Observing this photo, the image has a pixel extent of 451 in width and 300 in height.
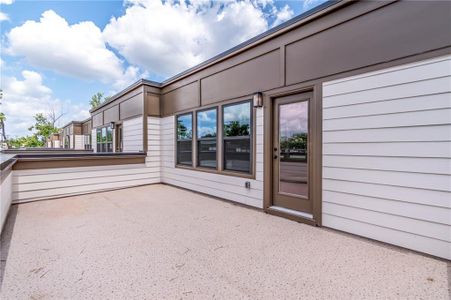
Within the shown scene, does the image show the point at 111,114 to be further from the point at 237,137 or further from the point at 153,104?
the point at 237,137

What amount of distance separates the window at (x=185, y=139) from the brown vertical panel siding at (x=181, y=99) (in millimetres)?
266

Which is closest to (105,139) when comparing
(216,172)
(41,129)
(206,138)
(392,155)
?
(206,138)

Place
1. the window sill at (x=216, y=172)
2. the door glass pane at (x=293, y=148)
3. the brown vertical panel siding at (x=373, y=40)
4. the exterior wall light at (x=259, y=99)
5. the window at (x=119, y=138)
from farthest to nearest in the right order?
the window at (x=119, y=138)
the window sill at (x=216, y=172)
the exterior wall light at (x=259, y=99)
the door glass pane at (x=293, y=148)
the brown vertical panel siding at (x=373, y=40)

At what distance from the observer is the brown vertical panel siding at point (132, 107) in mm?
6207

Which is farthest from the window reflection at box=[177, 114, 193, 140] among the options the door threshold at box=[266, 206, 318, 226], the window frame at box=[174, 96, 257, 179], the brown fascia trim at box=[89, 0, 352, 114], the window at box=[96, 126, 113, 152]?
the window at box=[96, 126, 113, 152]

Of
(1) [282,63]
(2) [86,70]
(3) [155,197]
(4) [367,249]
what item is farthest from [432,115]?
(2) [86,70]

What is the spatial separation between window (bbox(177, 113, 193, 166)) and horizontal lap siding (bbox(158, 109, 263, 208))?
0.20m

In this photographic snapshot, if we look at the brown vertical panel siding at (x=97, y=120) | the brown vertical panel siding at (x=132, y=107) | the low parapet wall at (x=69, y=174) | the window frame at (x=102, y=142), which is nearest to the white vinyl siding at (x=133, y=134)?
the brown vertical panel siding at (x=132, y=107)

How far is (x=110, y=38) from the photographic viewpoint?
8.10 m

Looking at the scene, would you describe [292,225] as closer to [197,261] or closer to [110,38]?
[197,261]

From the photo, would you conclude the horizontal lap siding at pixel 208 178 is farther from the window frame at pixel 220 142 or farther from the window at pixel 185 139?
the window at pixel 185 139

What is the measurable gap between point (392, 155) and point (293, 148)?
1.28 metres

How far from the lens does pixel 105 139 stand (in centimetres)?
884

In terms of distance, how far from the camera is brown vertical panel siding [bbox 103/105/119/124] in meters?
7.75
